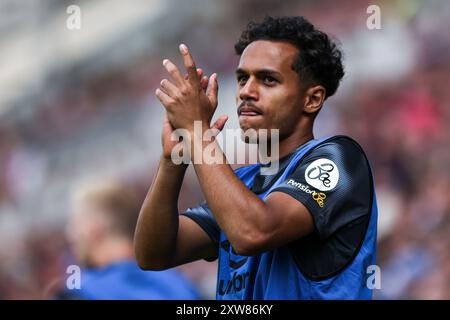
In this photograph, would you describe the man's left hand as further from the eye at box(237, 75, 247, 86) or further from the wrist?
the eye at box(237, 75, 247, 86)

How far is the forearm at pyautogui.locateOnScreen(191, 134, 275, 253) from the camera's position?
259cm

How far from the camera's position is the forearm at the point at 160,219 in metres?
3.01

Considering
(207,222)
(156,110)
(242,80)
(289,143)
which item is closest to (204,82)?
(242,80)

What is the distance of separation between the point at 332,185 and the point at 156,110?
15.3 ft

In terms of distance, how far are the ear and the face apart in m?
0.04

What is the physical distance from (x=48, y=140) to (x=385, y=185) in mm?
3204

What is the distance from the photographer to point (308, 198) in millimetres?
2738

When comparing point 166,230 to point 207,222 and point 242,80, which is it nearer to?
point 207,222

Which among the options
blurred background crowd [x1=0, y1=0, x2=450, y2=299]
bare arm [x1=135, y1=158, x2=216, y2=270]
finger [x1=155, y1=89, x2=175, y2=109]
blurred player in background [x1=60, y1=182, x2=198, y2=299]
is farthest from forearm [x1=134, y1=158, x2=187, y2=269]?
blurred background crowd [x1=0, y1=0, x2=450, y2=299]

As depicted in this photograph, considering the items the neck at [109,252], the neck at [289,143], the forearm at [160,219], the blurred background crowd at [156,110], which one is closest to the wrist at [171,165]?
the forearm at [160,219]

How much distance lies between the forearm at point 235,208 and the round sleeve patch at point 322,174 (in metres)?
0.25

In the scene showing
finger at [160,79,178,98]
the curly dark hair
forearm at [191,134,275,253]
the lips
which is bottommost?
forearm at [191,134,275,253]

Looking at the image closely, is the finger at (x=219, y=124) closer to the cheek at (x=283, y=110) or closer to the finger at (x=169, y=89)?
the finger at (x=169, y=89)

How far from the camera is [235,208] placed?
259 cm
